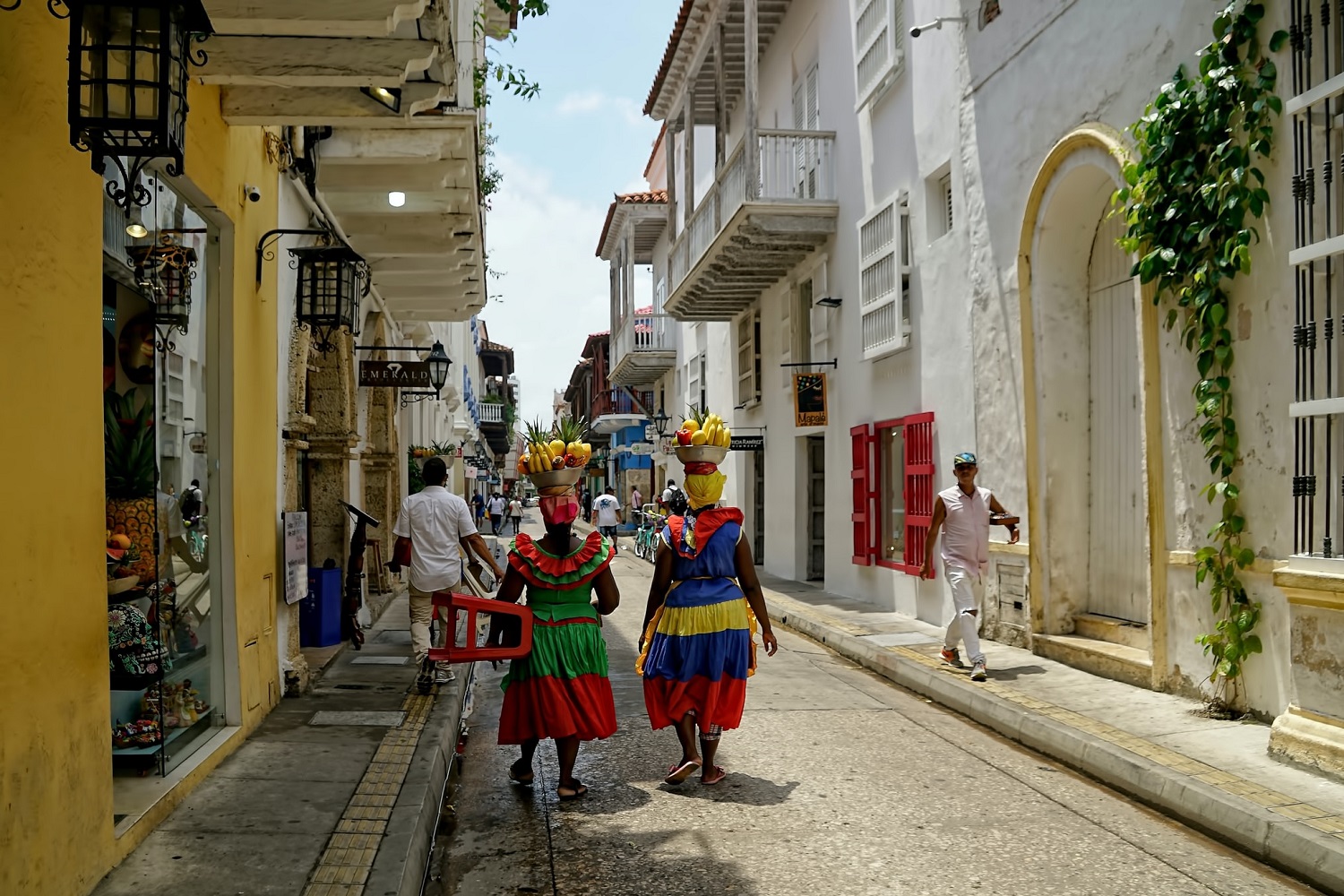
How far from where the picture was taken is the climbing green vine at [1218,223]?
21.5 ft

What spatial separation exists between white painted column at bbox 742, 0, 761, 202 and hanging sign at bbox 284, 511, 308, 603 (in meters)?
8.18

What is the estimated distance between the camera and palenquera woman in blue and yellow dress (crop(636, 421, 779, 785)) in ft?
19.4

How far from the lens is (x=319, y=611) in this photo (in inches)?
380

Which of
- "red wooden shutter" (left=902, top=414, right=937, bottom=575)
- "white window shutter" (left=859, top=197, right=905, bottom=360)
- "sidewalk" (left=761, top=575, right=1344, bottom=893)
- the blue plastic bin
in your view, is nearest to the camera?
"sidewalk" (left=761, top=575, right=1344, bottom=893)

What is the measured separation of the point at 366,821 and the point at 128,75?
3.13 meters

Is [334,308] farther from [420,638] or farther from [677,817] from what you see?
[677,817]

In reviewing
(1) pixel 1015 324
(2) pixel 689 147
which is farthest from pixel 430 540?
(2) pixel 689 147

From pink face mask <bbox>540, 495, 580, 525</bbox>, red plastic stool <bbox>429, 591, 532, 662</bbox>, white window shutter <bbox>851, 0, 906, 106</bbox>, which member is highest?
white window shutter <bbox>851, 0, 906, 106</bbox>

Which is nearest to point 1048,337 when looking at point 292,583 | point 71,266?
point 292,583

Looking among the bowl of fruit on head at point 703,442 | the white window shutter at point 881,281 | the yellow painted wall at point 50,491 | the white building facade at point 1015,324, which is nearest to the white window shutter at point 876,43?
the white building facade at point 1015,324

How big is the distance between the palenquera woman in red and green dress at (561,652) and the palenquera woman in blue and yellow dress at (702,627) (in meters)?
0.37

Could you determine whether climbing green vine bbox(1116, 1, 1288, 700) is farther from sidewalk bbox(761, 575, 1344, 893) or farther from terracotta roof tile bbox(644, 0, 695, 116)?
terracotta roof tile bbox(644, 0, 695, 116)

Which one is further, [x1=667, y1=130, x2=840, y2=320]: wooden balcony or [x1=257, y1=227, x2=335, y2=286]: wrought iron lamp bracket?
[x1=667, y1=130, x2=840, y2=320]: wooden balcony

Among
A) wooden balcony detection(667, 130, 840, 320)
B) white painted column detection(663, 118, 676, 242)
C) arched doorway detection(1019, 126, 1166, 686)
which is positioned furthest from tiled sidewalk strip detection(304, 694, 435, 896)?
white painted column detection(663, 118, 676, 242)
